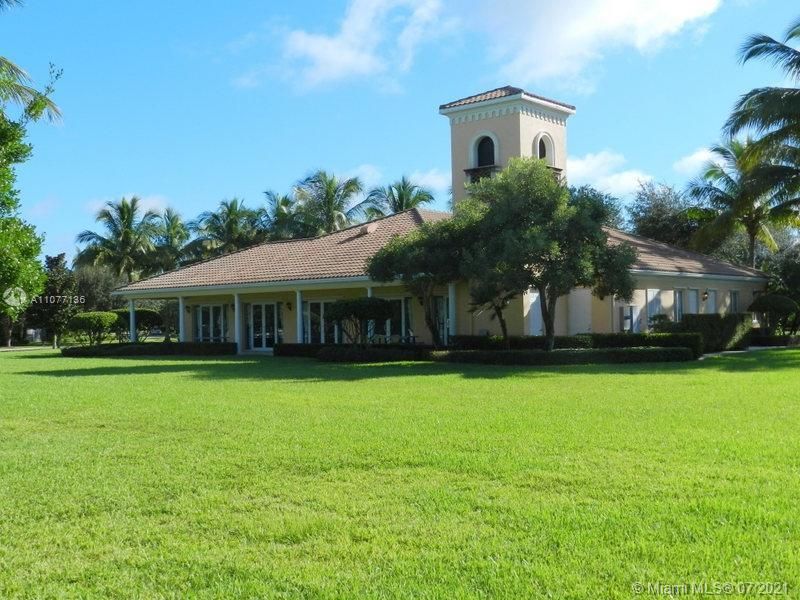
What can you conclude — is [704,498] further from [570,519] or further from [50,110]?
[50,110]

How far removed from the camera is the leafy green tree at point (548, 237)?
68.2 feet

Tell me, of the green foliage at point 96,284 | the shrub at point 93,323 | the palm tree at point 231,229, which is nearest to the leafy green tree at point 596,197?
the shrub at point 93,323

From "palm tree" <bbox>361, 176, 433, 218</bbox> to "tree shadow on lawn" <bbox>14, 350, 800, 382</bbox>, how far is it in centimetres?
2649

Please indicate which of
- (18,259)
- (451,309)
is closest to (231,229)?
(451,309)

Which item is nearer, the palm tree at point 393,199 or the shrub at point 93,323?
the shrub at point 93,323

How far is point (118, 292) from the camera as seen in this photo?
34.8 metres

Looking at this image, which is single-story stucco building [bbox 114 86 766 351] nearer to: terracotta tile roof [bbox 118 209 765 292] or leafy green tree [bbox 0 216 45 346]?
terracotta tile roof [bbox 118 209 765 292]

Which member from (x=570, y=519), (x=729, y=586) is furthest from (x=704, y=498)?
(x=729, y=586)

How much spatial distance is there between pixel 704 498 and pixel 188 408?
842 cm

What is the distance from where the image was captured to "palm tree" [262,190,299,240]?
49719 mm

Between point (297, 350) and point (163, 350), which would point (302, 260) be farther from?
point (163, 350)

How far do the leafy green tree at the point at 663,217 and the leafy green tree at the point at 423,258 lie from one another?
21736 millimetres

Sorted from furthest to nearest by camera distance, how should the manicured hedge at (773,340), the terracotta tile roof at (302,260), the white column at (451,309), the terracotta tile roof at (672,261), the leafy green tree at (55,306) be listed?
the leafy green tree at (55,306) → the manicured hedge at (773,340) → the terracotta tile roof at (302,260) → the terracotta tile roof at (672,261) → the white column at (451,309)

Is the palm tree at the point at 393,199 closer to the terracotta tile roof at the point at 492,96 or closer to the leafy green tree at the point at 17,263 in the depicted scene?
the terracotta tile roof at the point at 492,96
